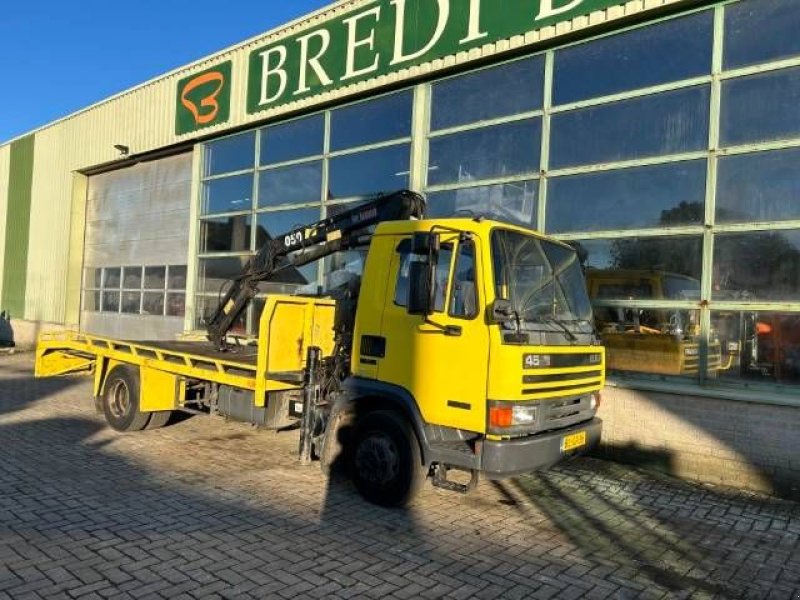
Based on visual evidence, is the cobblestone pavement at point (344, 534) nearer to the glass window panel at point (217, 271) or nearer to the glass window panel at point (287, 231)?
the glass window panel at point (287, 231)

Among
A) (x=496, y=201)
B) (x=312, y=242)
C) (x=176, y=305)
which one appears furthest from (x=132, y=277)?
(x=496, y=201)

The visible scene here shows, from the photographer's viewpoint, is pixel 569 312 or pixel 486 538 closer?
pixel 486 538

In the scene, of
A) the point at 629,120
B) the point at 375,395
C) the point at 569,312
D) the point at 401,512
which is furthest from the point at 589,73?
the point at 401,512

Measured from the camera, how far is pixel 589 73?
28.1ft

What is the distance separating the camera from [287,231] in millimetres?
11758

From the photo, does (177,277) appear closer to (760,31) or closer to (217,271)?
(217,271)

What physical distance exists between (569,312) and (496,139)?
4428 mm

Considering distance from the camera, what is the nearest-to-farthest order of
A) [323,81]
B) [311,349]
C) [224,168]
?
[311,349], [323,81], [224,168]

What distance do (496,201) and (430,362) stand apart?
4606 millimetres

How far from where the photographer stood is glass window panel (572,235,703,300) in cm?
757

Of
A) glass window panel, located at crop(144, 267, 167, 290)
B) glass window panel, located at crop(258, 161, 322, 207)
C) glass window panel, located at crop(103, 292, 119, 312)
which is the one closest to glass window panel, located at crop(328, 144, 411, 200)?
glass window panel, located at crop(258, 161, 322, 207)

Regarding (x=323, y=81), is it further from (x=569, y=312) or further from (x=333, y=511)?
(x=333, y=511)

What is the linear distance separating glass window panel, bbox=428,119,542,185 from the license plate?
4.47 meters

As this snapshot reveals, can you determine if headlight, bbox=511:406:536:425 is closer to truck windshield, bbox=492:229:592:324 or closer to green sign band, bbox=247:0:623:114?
truck windshield, bbox=492:229:592:324
